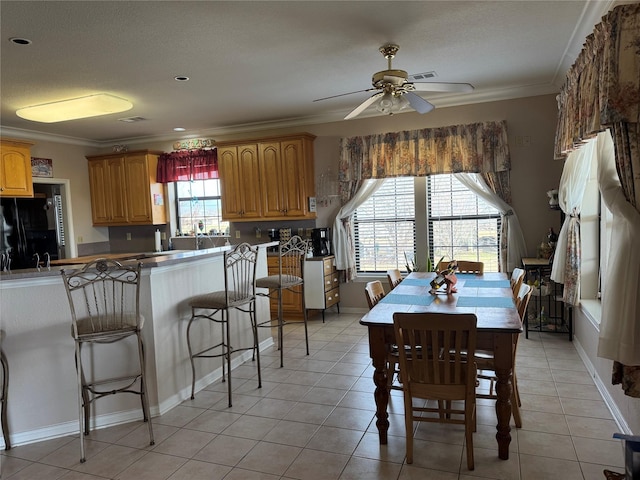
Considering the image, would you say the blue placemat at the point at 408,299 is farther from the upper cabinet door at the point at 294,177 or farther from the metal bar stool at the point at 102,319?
the upper cabinet door at the point at 294,177

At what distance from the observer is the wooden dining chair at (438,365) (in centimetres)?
220

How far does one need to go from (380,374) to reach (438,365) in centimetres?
41

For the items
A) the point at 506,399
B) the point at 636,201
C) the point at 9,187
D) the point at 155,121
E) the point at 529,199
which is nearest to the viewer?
the point at 636,201

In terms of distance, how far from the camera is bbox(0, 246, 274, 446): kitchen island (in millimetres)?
2785

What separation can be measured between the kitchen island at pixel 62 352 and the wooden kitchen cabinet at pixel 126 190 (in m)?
3.61

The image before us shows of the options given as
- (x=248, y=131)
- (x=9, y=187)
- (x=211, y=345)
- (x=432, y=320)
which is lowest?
(x=211, y=345)

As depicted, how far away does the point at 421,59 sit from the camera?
3.89 m

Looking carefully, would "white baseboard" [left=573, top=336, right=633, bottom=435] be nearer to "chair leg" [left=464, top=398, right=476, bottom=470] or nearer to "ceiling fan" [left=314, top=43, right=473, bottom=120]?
"chair leg" [left=464, top=398, right=476, bottom=470]

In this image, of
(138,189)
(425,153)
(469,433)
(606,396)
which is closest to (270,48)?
(425,153)

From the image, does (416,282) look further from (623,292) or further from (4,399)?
(4,399)

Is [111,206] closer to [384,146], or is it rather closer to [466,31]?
[384,146]

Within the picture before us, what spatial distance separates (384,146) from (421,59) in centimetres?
171

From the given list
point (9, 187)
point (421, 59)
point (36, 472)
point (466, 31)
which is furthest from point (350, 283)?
point (9, 187)

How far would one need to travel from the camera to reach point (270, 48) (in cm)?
343
